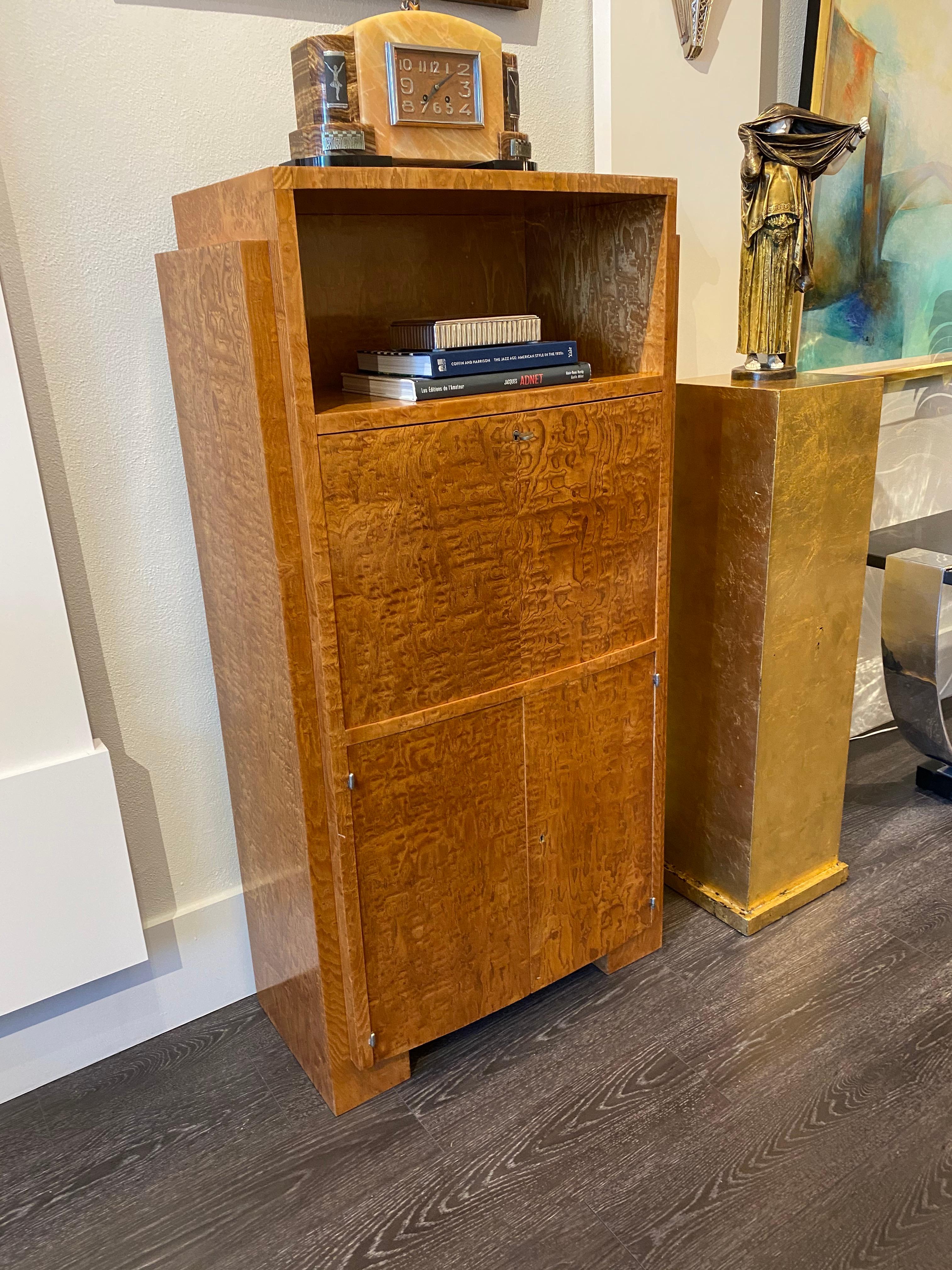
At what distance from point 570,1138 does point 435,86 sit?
1.64 meters

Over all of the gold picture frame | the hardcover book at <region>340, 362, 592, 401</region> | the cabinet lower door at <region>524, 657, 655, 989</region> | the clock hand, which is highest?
the gold picture frame

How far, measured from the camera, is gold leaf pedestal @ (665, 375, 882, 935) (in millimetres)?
1787

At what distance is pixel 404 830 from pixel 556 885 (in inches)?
14.7

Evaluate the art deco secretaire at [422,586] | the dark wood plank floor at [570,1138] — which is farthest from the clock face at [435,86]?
the dark wood plank floor at [570,1138]

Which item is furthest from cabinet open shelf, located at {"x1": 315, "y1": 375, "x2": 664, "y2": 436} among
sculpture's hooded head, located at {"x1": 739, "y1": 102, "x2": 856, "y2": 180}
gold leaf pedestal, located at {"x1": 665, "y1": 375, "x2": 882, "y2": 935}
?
sculpture's hooded head, located at {"x1": 739, "y1": 102, "x2": 856, "y2": 180}

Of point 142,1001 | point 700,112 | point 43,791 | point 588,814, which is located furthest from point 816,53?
point 142,1001

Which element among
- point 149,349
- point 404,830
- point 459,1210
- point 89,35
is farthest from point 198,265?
point 459,1210

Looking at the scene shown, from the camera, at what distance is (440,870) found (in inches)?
62.8

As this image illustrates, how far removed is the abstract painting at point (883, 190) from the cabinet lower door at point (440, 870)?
1.53m

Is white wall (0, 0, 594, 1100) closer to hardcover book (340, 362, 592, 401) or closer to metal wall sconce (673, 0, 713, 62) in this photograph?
metal wall sconce (673, 0, 713, 62)

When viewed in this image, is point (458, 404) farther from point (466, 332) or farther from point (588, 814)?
point (588, 814)

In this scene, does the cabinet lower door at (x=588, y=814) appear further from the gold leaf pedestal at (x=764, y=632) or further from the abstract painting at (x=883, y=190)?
the abstract painting at (x=883, y=190)

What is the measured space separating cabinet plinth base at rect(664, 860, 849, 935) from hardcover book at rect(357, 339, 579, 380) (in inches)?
48.2

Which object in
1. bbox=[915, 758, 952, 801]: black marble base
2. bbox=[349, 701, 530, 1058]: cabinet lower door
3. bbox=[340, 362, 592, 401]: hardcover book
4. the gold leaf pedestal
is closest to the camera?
bbox=[340, 362, 592, 401]: hardcover book
